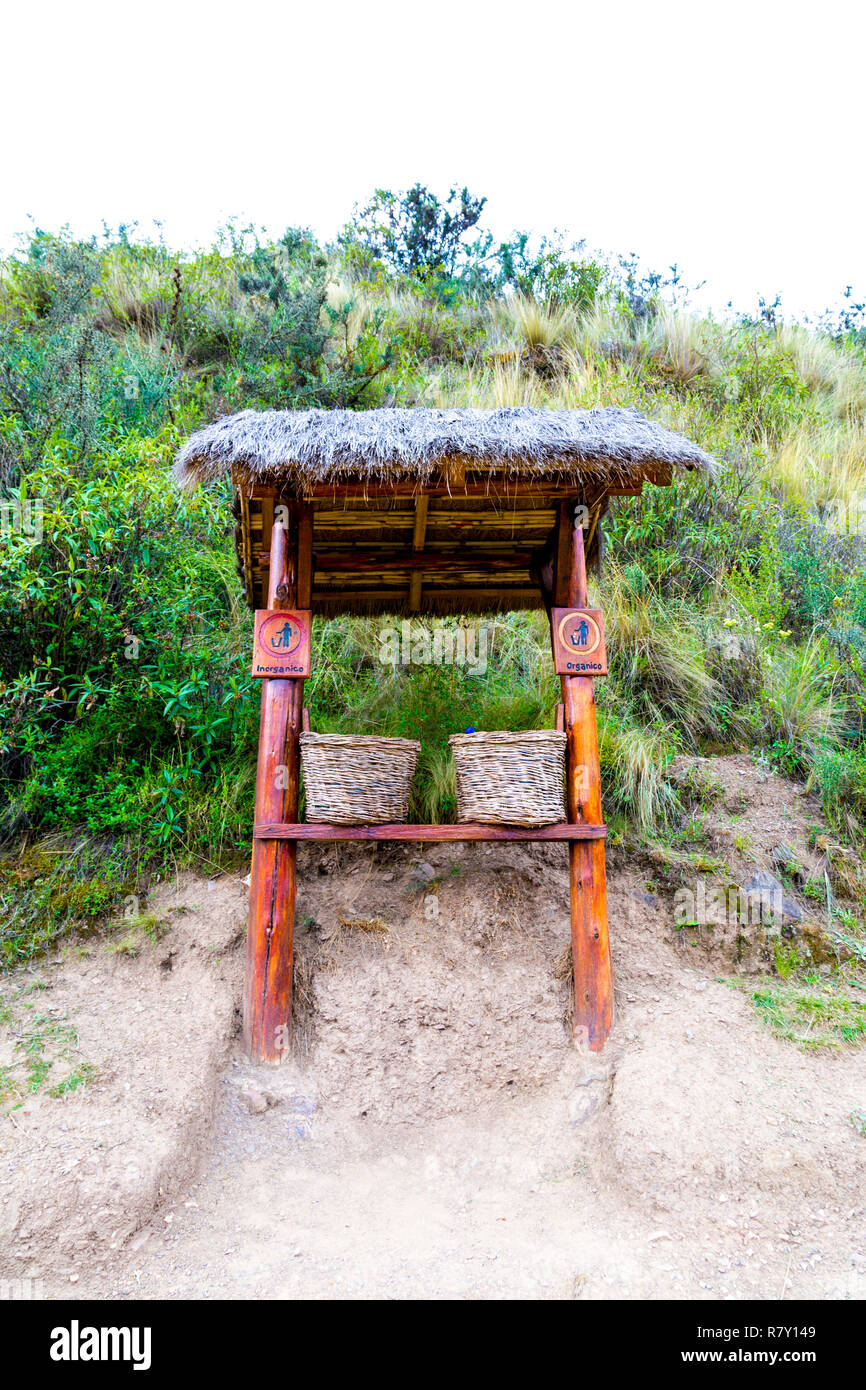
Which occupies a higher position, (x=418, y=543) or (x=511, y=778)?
(x=418, y=543)

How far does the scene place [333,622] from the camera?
6.48 m

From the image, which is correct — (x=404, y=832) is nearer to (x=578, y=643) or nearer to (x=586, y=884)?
(x=586, y=884)

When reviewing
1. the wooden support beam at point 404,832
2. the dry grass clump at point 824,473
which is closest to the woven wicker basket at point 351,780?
the wooden support beam at point 404,832

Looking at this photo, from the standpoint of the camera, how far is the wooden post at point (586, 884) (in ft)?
12.9

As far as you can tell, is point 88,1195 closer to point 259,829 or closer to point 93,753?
point 259,829

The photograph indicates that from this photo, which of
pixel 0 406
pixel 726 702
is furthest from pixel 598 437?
pixel 0 406

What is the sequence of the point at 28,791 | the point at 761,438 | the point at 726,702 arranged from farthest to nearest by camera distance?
the point at 761,438, the point at 726,702, the point at 28,791

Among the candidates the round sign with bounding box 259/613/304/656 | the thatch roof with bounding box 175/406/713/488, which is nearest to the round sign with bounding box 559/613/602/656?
the thatch roof with bounding box 175/406/713/488

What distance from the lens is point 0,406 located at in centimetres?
632

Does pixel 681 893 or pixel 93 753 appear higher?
pixel 93 753

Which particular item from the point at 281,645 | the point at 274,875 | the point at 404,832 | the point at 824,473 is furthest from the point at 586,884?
the point at 824,473

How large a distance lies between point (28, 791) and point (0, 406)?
324cm

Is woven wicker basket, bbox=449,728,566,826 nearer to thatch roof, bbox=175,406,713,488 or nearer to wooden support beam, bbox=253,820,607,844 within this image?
wooden support beam, bbox=253,820,607,844

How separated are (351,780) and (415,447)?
151cm
